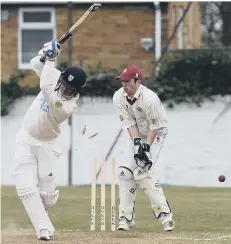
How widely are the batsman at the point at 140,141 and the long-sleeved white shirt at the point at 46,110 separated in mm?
751

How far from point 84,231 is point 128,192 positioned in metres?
0.52

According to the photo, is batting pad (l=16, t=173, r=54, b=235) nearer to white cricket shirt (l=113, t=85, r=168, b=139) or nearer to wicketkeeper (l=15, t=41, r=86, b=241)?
wicketkeeper (l=15, t=41, r=86, b=241)

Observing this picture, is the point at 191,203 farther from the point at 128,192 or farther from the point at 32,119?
the point at 32,119

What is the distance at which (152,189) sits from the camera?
8.73m

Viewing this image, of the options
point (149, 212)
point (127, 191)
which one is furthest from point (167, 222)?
point (149, 212)

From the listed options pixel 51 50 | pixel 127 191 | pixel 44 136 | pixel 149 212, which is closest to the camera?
pixel 51 50

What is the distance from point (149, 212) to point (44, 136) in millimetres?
3147

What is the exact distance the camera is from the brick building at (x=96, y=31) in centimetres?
1895

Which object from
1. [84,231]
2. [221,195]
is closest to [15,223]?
[84,231]

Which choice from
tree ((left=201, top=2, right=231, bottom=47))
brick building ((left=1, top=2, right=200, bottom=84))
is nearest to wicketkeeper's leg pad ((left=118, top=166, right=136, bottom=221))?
brick building ((left=1, top=2, right=200, bottom=84))

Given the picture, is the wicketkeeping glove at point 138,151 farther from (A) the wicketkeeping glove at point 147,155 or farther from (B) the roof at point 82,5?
(B) the roof at point 82,5

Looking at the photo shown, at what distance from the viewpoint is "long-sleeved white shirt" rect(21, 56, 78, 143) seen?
7969 millimetres

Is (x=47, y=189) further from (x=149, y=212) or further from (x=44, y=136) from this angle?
(x=149, y=212)

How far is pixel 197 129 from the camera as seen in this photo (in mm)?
17172
